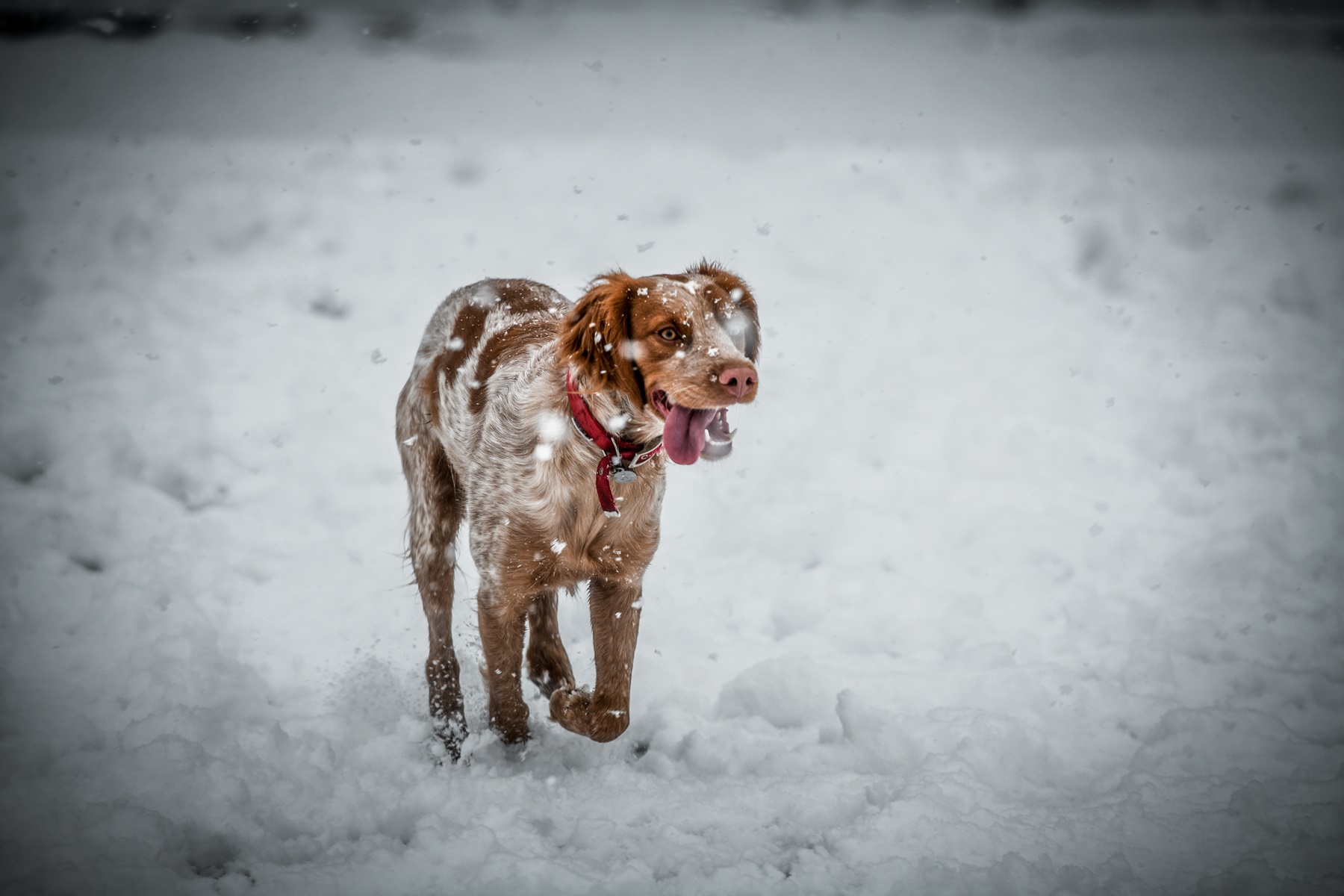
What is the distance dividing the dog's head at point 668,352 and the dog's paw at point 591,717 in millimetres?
922

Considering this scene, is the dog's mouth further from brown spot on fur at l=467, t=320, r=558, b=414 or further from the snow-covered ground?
the snow-covered ground

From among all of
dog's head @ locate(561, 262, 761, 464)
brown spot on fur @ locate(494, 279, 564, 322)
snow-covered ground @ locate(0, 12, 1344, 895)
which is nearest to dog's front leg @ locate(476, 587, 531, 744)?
snow-covered ground @ locate(0, 12, 1344, 895)

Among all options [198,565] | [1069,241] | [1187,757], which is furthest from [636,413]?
[1069,241]

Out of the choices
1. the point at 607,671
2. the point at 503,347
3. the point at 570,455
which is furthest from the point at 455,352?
the point at 607,671

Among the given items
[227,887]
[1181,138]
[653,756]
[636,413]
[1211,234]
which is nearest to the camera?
[227,887]

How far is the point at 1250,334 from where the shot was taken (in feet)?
18.7

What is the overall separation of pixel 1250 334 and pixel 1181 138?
2.03 metres

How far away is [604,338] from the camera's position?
2.31 meters

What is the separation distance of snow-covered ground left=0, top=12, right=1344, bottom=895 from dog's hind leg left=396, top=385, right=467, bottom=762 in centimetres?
28

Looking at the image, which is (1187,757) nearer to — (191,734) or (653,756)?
(653,756)

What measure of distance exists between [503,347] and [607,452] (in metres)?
0.81

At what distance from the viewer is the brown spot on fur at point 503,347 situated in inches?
116

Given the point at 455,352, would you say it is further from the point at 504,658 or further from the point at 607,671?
the point at 607,671

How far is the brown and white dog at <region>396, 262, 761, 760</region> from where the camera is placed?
7.46 ft
